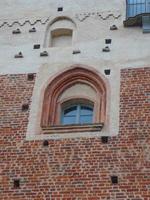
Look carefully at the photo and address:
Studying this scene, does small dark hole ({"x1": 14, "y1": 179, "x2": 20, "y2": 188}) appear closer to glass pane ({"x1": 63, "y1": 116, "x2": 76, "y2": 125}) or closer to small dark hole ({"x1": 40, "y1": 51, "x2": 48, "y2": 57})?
glass pane ({"x1": 63, "y1": 116, "x2": 76, "y2": 125})

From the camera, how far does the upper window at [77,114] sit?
12.6 metres

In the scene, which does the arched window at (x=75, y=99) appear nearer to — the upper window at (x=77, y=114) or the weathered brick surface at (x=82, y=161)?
the upper window at (x=77, y=114)

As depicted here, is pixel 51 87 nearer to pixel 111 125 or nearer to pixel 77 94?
pixel 77 94

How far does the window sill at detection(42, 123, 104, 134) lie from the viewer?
1195 centimetres

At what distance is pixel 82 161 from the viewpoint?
1149 cm

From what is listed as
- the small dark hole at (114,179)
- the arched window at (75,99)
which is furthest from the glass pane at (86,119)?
the small dark hole at (114,179)

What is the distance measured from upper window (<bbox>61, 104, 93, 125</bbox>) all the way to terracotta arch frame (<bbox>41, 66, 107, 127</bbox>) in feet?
0.67

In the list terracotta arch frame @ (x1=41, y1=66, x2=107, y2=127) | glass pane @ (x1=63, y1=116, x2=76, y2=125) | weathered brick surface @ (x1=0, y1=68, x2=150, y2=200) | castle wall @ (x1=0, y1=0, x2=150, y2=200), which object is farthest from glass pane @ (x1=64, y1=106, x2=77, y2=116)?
weathered brick surface @ (x1=0, y1=68, x2=150, y2=200)

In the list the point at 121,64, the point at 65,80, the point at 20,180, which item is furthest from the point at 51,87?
the point at 20,180

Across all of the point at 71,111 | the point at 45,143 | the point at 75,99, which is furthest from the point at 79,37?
the point at 45,143

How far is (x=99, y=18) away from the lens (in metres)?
14.5

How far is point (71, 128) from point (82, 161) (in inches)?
33.9

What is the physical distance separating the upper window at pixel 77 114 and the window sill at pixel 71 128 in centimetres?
45

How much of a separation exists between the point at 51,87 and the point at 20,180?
8.42ft
